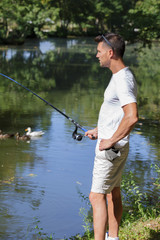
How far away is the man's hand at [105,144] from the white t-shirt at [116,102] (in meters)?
0.06

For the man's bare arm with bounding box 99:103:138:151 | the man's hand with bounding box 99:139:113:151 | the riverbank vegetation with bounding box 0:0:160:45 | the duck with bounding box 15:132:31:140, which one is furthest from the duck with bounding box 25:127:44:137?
the riverbank vegetation with bounding box 0:0:160:45

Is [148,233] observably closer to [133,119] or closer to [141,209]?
[141,209]

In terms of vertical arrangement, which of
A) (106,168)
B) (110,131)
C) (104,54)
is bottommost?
(106,168)

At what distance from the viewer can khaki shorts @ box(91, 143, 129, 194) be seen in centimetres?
378

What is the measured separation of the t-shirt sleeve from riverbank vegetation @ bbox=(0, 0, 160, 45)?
41.6 feet

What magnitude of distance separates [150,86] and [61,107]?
23.3ft

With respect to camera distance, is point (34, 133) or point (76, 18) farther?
point (76, 18)

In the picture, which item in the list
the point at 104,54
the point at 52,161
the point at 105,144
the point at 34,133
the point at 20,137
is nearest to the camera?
the point at 105,144

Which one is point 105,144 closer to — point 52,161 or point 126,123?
point 126,123

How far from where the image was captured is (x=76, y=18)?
85750 millimetres

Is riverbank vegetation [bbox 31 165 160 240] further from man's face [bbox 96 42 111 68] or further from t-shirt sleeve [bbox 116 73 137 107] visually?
man's face [bbox 96 42 111 68]

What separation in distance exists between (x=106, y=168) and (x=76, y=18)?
8397 centimetres

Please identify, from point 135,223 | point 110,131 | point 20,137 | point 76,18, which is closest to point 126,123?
point 110,131

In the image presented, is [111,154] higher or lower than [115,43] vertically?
lower
